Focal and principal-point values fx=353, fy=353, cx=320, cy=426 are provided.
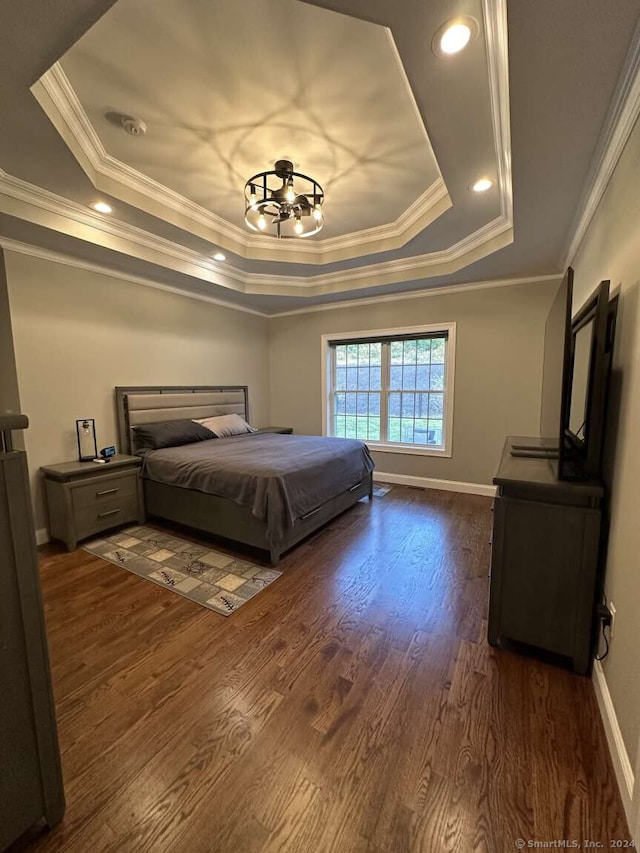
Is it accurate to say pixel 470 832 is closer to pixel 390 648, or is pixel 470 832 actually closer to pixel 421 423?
pixel 390 648

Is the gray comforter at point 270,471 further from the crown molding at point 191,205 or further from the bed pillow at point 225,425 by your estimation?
the crown molding at point 191,205

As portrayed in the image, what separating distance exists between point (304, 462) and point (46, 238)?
2761 mm

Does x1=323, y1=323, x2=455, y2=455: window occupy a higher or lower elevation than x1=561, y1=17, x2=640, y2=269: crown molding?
lower

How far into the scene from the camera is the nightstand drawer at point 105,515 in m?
2.97

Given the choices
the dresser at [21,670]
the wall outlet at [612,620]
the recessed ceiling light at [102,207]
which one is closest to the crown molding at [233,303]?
the recessed ceiling light at [102,207]

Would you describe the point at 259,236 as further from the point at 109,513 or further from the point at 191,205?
the point at 109,513

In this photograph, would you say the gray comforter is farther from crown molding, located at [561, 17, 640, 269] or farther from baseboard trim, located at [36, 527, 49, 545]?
crown molding, located at [561, 17, 640, 269]

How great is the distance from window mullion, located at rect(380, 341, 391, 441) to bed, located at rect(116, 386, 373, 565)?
3.53 ft

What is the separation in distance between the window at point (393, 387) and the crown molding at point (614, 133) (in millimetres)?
2086

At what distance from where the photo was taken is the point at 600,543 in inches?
64.7

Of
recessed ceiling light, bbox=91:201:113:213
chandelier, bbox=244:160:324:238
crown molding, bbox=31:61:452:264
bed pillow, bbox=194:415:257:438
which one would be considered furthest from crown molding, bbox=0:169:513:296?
bed pillow, bbox=194:415:257:438

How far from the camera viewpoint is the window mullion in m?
4.88

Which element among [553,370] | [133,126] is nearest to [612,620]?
[553,370]

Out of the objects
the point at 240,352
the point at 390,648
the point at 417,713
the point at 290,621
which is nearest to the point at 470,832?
the point at 417,713
